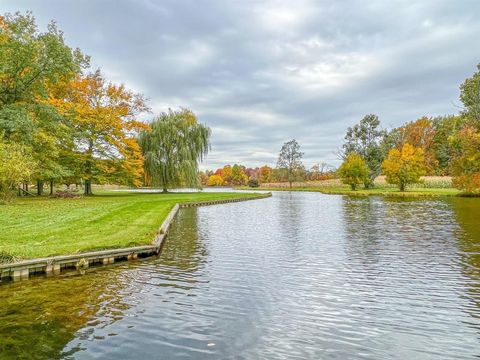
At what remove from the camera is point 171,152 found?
44.4 metres

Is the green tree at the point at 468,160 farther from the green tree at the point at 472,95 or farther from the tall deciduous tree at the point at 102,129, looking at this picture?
the tall deciduous tree at the point at 102,129

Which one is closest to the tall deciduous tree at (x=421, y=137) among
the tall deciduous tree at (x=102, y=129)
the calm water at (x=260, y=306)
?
the tall deciduous tree at (x=102, y=129)

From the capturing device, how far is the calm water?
5.79 meters

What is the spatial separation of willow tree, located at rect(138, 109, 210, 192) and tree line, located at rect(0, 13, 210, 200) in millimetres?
124

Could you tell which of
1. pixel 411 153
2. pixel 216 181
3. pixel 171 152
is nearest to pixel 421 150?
pixel 411 153

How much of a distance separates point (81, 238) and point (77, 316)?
6632 millimetres

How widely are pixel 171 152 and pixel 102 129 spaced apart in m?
9.51

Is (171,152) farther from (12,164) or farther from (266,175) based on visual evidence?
(266,175)

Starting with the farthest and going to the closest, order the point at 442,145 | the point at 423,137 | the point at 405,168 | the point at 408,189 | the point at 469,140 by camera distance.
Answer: the point at 423,137 → the point at 442,145 → the point at 408,189 → the point at 405,168 → the point at 469,140

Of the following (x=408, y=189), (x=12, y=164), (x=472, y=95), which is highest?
(x=472, y=95)

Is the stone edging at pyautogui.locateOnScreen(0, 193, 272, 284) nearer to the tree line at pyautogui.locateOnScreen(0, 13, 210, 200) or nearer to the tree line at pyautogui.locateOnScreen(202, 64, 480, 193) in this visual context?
the tree line at pyautogui.locateOnScreen(0, 13, 210, 200)

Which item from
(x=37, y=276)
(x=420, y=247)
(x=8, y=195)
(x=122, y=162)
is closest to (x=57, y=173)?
(x=8, y=195)

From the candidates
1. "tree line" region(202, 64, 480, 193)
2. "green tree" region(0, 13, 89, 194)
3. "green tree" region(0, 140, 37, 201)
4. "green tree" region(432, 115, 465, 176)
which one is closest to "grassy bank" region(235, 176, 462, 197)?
"tree line" region(202, 64, 480, 193)

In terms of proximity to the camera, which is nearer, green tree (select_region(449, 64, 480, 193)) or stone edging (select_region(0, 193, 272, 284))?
stone edging (select_region(0, 193, 272, 284))
